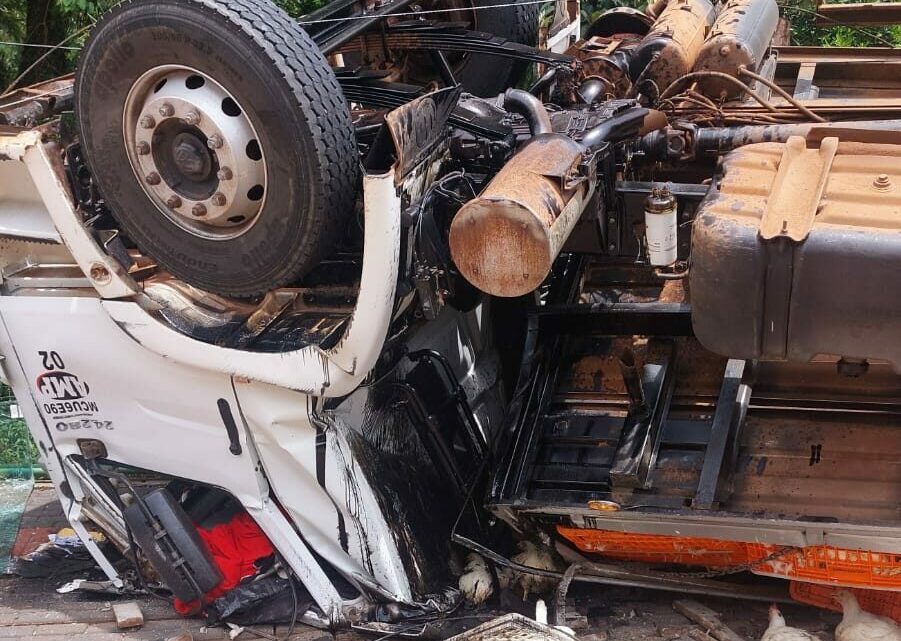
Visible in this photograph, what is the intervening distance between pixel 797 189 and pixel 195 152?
1678 mm

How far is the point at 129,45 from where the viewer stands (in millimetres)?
3088

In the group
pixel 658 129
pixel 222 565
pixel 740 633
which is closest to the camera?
pixel 740 633

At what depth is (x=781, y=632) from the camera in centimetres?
319

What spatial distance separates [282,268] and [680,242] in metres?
1.34

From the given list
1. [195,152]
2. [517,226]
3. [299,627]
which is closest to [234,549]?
[299,627]

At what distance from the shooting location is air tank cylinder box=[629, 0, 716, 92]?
4.21 m

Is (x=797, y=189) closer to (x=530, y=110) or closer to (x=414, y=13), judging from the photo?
(x=530, y=110)

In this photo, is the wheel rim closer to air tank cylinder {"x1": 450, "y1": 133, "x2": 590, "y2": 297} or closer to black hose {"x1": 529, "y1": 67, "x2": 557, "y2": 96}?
air tank cylinder {"x1": 450, "y1": 133, "x2": 590, "y2": 297}

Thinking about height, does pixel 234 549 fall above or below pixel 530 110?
below

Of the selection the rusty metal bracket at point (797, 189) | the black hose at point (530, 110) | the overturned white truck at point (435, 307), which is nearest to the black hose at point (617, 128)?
the overturned white truck at point (435, 307)

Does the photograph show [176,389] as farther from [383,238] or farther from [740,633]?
[740,633]

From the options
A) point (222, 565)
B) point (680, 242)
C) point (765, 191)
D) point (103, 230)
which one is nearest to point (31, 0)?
point (103, 230)

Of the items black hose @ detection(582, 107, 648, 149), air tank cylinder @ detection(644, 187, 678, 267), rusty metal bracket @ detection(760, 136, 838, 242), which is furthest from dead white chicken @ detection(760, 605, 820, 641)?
black hose @ detection(582, 107, 648, 149)

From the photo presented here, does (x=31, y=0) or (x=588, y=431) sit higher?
(x=31, y=0)
